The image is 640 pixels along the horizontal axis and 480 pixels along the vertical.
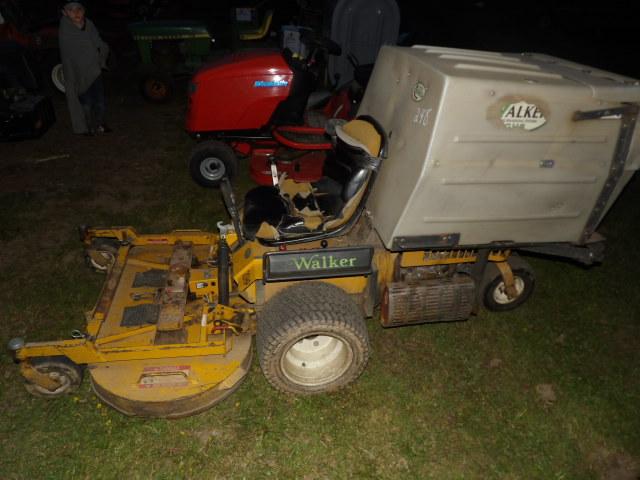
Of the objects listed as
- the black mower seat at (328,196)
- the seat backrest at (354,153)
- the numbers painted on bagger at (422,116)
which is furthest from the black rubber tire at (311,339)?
the numbers painted on bagger at (422,116)

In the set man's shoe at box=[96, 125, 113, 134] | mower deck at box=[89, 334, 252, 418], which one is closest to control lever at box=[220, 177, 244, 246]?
mower deck at box=[89, 334, 252, 418]

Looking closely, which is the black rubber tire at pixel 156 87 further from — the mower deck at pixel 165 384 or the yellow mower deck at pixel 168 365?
the mower deck at pixel 165 384

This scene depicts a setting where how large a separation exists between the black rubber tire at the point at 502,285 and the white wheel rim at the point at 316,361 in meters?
1.67

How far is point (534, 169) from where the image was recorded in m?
3.14

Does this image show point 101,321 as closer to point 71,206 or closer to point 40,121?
point 71,206

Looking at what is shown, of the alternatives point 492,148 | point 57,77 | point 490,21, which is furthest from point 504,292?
point 490,21

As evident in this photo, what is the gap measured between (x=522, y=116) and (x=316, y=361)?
8.05 feet

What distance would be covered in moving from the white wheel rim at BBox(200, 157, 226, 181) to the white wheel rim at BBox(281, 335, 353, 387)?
352 centimetres

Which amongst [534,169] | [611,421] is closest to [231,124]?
[534,169]

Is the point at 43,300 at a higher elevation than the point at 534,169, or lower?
lower

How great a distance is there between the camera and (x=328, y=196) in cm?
398

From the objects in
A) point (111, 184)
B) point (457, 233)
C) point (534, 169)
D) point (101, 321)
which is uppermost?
point (534, 169)

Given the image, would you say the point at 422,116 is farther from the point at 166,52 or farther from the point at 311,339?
the point at 166,52

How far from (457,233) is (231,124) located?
12.5 ft
